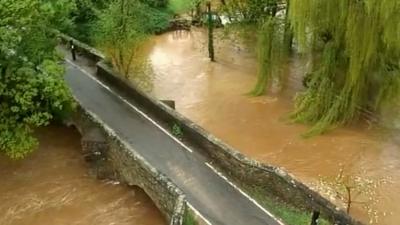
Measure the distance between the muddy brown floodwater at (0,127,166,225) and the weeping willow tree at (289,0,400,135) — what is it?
264 inches

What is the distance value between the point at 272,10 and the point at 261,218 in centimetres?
1256

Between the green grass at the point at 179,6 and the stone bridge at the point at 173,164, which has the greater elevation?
the green grass at the point at 179,6

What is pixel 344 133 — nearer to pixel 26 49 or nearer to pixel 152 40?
pixel 26 49

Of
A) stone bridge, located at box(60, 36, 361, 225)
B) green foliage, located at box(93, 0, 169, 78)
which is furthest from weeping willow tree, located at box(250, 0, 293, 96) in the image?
stone bridge, located at box(60, 36, 361, 225)

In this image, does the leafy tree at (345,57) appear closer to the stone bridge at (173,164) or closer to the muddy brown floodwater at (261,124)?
the muddy brown floodwater at (261,124)

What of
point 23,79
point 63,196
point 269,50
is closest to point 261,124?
point 269,50

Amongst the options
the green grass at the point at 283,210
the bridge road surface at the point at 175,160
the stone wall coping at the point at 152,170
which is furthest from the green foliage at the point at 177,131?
the green grass at the point at 283,210

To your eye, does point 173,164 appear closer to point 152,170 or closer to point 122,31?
point 152,170

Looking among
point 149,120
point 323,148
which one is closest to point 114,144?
point 149,120

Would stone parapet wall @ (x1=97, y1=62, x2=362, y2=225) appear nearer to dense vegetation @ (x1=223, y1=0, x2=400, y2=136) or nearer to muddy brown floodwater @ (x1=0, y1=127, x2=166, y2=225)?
muddy brown floodwater @ (x1=0, y1=127, x2=166, y2=225)

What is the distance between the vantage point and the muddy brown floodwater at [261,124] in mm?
16406

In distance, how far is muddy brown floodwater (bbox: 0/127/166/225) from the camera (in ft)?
48.3

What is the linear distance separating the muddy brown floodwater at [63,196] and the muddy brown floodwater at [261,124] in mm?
4388

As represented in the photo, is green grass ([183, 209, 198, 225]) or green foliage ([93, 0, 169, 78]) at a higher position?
green foliage ([93, 0, 169, 78])
